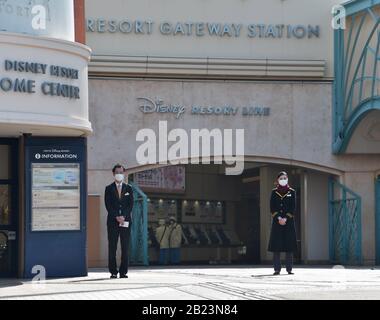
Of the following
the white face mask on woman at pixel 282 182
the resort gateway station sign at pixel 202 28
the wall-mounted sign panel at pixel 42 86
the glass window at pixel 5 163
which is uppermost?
the resort gateway station sign at pixel 202 28

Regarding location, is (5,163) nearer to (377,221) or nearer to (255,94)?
(255,94)

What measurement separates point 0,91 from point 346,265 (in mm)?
14079

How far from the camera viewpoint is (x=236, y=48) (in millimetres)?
26953

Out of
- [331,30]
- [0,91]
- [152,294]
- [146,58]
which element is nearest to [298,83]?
[331,30]

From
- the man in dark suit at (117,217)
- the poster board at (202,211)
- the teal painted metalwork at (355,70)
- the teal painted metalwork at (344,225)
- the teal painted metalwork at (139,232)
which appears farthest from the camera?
the poster board at (202,211)

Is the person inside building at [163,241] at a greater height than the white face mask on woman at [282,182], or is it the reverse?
the white face mask on woman at [282,182]

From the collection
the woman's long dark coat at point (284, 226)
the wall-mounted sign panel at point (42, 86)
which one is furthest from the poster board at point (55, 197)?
the woman's long dark coat at point (284, 226)

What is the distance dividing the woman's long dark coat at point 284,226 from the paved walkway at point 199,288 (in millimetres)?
615

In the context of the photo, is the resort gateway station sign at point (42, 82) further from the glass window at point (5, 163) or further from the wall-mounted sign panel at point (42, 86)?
the glass window at point (5, 163)

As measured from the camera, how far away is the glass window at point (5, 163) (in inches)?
696

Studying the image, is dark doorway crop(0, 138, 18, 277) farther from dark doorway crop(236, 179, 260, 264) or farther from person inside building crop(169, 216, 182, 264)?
dark doorway crop(236, 179, 260, 264)

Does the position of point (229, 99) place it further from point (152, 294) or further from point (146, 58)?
point (152, 294)
